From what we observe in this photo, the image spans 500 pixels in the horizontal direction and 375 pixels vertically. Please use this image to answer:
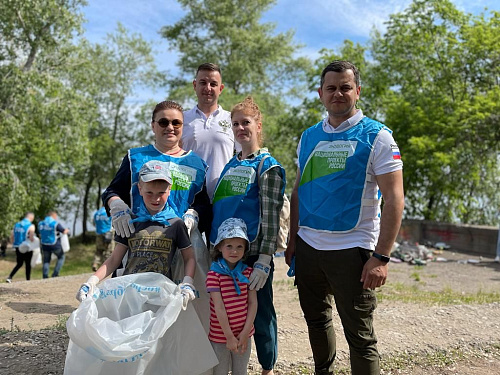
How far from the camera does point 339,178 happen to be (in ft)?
9.98

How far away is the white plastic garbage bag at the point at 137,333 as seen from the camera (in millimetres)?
2713

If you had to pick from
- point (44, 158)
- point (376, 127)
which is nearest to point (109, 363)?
point (376, 127)

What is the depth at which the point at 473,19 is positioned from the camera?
2230 centimetres

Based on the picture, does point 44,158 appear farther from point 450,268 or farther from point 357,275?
point 357,275

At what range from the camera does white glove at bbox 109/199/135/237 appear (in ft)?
10.2

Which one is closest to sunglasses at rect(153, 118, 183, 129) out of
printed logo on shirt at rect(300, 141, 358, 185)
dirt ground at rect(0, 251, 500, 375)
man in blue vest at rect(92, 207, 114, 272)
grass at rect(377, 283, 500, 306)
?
printed logo on shirt at rect(300, 141, 358, 185)

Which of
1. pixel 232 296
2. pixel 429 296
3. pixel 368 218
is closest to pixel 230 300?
pixel 232 296

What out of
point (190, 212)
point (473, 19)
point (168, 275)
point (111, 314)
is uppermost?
point (473, 19)

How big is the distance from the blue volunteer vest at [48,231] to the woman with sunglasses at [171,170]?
9303 millimetres

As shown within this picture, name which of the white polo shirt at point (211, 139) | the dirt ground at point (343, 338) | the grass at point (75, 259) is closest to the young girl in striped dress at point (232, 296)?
the white polo shirt at point (211, 139)

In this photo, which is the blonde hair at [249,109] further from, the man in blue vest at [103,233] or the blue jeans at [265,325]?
the man in blue vest at [103,233]

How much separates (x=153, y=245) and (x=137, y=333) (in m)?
0.57

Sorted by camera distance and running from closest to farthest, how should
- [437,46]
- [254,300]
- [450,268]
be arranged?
[254,300]
[450,268]
[437,46]

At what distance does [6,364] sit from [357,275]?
3.04 m
